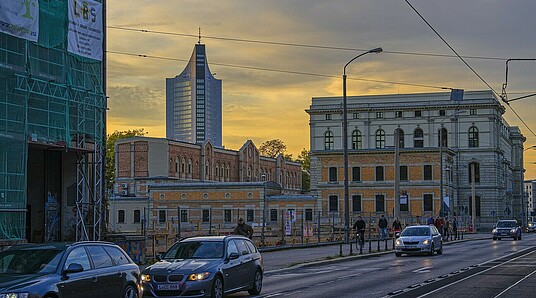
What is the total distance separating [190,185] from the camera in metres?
92.6

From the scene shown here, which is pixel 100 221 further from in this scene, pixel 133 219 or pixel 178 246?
pixel 133 219

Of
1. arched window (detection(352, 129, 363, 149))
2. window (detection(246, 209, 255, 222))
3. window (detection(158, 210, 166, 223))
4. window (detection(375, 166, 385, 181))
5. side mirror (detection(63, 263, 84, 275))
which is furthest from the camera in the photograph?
arched window (detection(352, 129, 363, 149))

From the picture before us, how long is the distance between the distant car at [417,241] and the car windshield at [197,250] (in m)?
20.7

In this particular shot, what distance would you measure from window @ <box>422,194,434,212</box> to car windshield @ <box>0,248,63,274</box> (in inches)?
3235

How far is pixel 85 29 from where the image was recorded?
112 ft

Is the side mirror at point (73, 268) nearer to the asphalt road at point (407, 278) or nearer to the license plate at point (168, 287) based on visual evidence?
the license plate at point (168, 287)

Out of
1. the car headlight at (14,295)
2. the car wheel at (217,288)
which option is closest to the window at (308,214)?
the car wheel at (217,288)

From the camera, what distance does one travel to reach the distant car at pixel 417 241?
38594 mm

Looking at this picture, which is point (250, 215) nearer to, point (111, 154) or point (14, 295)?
point (111, 154)

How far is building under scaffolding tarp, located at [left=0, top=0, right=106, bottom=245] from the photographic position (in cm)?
2892

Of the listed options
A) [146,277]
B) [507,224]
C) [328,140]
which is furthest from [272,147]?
[146,277]

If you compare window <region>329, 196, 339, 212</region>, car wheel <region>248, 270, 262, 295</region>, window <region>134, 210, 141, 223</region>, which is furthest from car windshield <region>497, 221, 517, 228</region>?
car wheel <region>248, 270, 262, 295</region>

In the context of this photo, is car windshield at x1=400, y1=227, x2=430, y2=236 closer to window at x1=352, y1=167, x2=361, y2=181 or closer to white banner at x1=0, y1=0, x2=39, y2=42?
white banner at x1=0, y1=0, x2=39, y2=42

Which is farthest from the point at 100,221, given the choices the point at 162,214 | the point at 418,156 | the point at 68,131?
the point at 418,156
